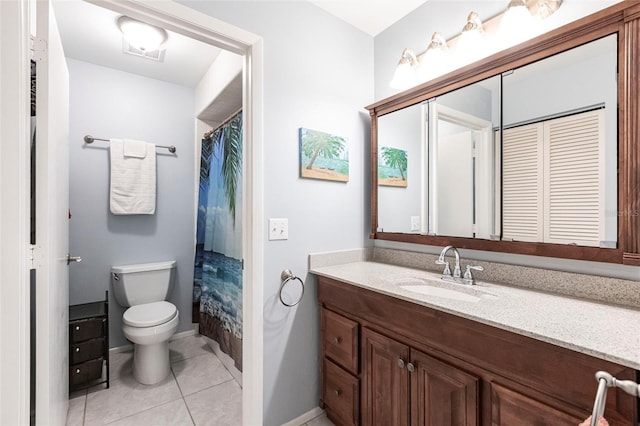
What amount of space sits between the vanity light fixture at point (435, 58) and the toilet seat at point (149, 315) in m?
2.34

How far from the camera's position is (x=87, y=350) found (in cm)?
198

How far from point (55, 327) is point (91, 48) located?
6.65ft

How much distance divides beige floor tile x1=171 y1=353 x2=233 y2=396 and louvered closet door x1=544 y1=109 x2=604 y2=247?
223cm

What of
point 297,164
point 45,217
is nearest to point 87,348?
point 45,217

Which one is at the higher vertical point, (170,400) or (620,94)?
(620,94)

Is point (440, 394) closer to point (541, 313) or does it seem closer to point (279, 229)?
point (541, 313)

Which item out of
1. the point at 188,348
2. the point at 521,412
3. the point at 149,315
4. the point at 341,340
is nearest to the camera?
the point at 521,412

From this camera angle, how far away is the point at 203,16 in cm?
136

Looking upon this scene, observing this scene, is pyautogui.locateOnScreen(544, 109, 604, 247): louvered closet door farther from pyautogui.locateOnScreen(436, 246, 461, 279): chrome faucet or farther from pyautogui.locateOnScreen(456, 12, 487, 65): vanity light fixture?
pyautogui.locateOnScreen(456, 12, 487, 65): vanity light fixture

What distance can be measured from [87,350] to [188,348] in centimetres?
79

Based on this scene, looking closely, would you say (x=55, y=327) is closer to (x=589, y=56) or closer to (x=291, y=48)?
(x=291, y=48)

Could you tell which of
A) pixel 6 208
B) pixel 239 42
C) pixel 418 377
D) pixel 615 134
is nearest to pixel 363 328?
pixel 418 377

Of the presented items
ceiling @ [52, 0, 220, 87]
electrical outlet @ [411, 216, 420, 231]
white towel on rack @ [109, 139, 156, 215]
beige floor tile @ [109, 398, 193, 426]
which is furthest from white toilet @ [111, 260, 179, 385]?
electrical outlet @ [411, 216, 420, 231]

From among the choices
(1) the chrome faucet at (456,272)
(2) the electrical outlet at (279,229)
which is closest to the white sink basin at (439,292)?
(1) the chrome faucet at (456,272)
